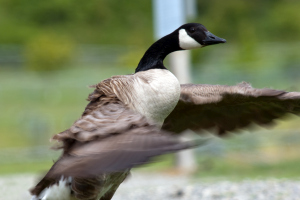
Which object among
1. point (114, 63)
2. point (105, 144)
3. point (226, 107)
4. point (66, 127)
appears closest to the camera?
point (105, 144)

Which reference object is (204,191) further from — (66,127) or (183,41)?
(66,127)

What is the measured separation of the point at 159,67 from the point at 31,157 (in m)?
10.8

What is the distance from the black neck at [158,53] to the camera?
593 centimetres

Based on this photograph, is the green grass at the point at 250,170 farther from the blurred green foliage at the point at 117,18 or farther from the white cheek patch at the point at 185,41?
the blurred green foliage at the point at 117,18

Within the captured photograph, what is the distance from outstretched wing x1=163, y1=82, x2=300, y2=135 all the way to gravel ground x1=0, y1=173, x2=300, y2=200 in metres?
1.50

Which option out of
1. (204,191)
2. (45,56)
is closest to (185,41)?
(204,191)

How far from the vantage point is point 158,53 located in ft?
19.6

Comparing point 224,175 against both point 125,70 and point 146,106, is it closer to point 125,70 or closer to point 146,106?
point 146,106

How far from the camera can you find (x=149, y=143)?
168 inches

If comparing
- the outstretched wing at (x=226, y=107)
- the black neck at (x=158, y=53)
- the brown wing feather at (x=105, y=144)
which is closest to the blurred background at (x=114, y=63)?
the outstretched wing at (x=226, y=107)

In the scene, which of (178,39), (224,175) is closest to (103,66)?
(224,175)

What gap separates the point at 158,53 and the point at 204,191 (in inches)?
125

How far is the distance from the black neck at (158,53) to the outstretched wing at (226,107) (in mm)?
541

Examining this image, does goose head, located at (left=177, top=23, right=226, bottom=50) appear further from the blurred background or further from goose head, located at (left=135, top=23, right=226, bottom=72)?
the blurred background
